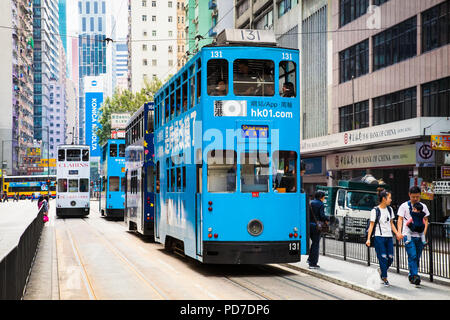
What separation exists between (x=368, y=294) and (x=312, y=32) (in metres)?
28.4

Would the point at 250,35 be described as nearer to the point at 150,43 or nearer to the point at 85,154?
the point at 85,154

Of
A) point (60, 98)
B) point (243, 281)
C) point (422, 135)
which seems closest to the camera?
point (243, 281)

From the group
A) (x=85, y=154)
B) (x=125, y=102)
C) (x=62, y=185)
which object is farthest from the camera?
(x=125, y=102)

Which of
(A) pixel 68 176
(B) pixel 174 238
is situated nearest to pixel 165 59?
(A) pixel 68 176

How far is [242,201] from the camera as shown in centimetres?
1224

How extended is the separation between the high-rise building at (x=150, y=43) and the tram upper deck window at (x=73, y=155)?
7392 cm

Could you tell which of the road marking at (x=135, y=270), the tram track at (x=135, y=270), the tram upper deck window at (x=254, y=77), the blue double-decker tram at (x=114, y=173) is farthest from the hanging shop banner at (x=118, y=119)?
the tram upper deck window at (x=254, y=77)

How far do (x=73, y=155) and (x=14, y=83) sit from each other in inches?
2807

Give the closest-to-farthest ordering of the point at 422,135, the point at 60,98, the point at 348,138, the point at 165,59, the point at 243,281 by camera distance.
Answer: the point at 243,281 → the point at 422,135 → the point at 348,138 → the point at 165,59 → the point at 60,98

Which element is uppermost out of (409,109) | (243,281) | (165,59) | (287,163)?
(165,59)

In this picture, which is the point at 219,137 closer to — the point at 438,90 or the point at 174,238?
the point at 174,238

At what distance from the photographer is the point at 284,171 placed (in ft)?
41.1

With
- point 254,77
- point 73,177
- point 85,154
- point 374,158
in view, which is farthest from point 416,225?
point 85,154

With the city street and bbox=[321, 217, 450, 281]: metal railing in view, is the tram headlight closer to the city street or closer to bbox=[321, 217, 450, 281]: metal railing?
the city street
